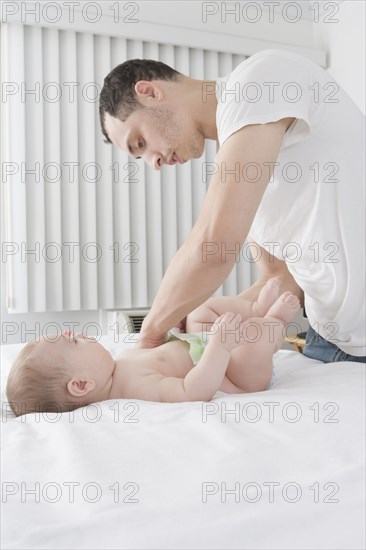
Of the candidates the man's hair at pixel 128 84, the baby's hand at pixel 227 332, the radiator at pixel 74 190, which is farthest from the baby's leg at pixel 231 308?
the radiator at pixel 74 190

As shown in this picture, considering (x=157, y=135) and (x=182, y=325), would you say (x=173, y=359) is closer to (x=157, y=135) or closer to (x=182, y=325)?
(x=182, y=325)

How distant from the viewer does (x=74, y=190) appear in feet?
10.6

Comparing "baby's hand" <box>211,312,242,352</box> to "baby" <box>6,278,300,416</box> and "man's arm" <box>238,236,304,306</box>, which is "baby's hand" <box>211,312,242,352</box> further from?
"man's arm" <box>238,236,304,306</box>

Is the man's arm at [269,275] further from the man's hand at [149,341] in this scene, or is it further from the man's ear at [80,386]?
the man's ear at [80,386]

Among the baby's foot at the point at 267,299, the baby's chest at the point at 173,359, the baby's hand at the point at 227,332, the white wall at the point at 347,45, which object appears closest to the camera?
the baby's hand at the point at 227,332

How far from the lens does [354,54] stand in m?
3.46

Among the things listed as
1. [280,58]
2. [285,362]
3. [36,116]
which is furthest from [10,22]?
[285,362]

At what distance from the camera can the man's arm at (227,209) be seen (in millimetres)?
1347

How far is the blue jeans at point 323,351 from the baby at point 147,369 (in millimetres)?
213

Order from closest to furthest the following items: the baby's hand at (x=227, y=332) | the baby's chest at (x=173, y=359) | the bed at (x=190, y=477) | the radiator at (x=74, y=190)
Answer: the bed at (x=190, y=477) < the baby's hand at (x=227, y=332) < the baby's chest at (x=173, y=359) < the radiator at (x=74, y=190)

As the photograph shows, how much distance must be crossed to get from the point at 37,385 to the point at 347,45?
2.91 metres

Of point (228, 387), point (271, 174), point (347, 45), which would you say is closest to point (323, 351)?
point (228, 387)

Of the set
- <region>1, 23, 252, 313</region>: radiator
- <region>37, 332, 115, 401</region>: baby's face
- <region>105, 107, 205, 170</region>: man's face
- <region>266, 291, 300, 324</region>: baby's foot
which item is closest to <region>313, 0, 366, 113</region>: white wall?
<region>1, 23, 252, 313</region>: radiator

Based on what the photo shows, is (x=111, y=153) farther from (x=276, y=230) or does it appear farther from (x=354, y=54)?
(x=276, y=230)
